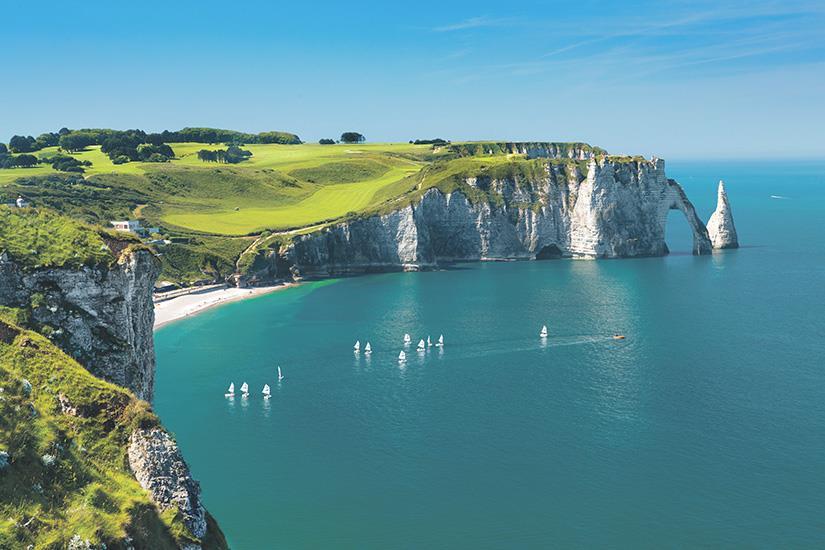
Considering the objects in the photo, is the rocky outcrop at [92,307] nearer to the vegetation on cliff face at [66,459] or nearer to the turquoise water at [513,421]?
the vegetation on cliff face at [66,459]

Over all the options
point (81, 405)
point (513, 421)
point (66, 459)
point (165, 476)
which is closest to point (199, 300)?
point (513, 421)

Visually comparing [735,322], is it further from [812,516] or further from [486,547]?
[486,547]

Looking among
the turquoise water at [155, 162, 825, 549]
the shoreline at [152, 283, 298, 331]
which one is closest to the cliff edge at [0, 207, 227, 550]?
the turquoise water at [155, 162, 825, 549]

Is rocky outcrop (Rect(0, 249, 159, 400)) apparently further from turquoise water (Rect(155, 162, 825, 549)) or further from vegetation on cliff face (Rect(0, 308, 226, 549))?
turquoise water (Rect(155, 162, 825, 549))

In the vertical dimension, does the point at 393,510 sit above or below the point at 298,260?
below

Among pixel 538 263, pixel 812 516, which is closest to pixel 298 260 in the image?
pixel 538 263

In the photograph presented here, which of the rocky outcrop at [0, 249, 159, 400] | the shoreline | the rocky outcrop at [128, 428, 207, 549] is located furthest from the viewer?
the shoreline

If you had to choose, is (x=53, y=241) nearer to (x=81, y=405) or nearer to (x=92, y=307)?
(x=92, y=307)
